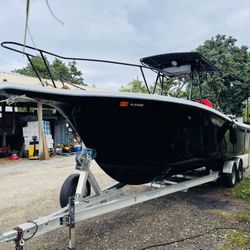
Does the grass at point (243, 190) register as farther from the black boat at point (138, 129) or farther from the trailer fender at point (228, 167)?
the black boat at point (138, 129)

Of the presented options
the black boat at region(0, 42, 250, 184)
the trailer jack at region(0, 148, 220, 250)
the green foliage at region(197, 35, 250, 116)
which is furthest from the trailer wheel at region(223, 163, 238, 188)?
the green foliage at region(197, 35, 250, 116)

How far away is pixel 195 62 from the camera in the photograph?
17.3 feet

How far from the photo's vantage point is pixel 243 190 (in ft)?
17.4

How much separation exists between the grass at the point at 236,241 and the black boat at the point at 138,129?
115 centimetres

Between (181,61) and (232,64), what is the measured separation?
865 centimetres

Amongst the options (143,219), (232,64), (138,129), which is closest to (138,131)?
(138,129)

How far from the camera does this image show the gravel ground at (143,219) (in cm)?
315

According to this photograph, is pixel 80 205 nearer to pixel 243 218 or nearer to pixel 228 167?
pixel 243 218

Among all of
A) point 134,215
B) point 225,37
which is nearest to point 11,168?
point 134,215

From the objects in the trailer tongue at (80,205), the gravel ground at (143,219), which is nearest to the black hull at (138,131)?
the trailer tongue at (80,205)

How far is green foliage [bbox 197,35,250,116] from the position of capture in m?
11.4

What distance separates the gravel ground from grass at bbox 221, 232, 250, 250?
8cm

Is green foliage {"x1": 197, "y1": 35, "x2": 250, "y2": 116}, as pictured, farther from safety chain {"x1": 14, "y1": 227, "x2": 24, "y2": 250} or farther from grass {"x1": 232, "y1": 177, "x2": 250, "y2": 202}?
safety chain {"x1": 14, "y1": 227, "x2": 24, "y2": 250}

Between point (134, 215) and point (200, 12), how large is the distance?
2.77 metres
